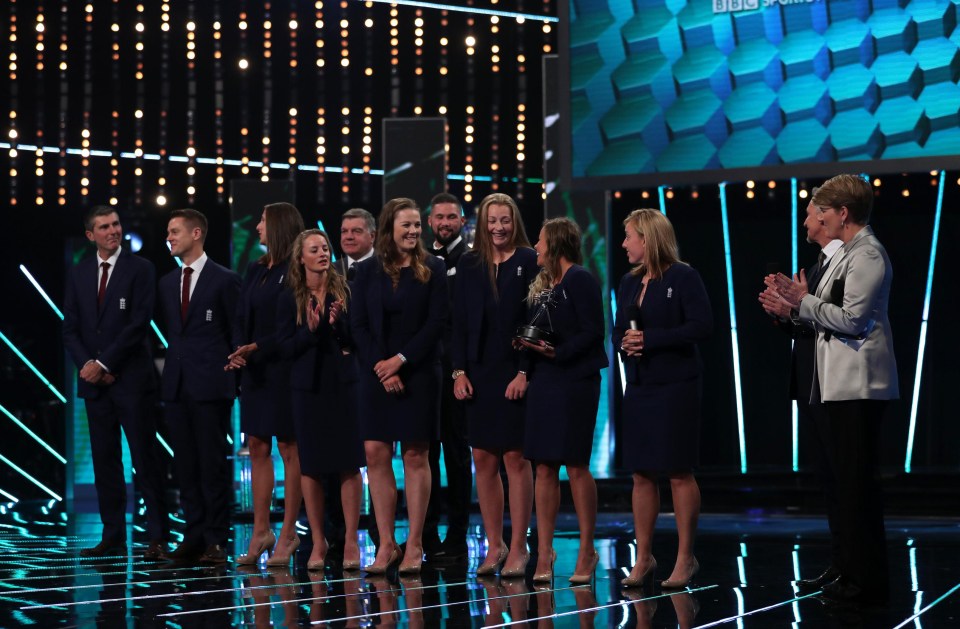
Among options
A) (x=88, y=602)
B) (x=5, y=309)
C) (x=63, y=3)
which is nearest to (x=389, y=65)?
(x=63, y=3)

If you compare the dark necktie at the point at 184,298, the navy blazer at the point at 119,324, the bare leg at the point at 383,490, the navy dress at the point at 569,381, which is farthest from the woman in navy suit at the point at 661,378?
the navy blazer at the point at 119,324

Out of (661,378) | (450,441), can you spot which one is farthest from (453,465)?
(661,378)

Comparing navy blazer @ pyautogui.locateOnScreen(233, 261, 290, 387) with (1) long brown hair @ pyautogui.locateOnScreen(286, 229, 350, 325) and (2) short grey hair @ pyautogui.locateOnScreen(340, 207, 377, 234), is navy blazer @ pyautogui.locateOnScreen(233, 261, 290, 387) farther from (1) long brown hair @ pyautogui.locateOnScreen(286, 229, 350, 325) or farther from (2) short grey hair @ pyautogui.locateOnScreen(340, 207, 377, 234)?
(2) short grey hair @ pyautogui.locateOnScreen(340, 207, 377, 234)

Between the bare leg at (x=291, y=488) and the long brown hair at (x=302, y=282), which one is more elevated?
the long brown hair at (x=302, y=282)

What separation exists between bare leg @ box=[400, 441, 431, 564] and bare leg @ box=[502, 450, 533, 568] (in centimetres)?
35

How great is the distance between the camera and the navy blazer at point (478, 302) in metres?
5.15

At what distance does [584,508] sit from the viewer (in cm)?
502

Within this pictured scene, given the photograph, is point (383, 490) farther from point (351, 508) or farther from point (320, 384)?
point (320, 384)

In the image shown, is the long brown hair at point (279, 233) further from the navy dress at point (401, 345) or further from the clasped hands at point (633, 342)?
the clasped hands at point (633, 342)

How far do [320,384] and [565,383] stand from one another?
3.62 ft

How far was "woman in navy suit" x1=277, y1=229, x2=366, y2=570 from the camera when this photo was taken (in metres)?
5.45

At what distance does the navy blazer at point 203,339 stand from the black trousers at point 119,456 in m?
0.40

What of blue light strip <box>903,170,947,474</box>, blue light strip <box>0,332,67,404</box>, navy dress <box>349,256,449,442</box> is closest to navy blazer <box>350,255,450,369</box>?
navy dress <box>349,256,449,442</box>

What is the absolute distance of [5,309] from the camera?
892 cm
